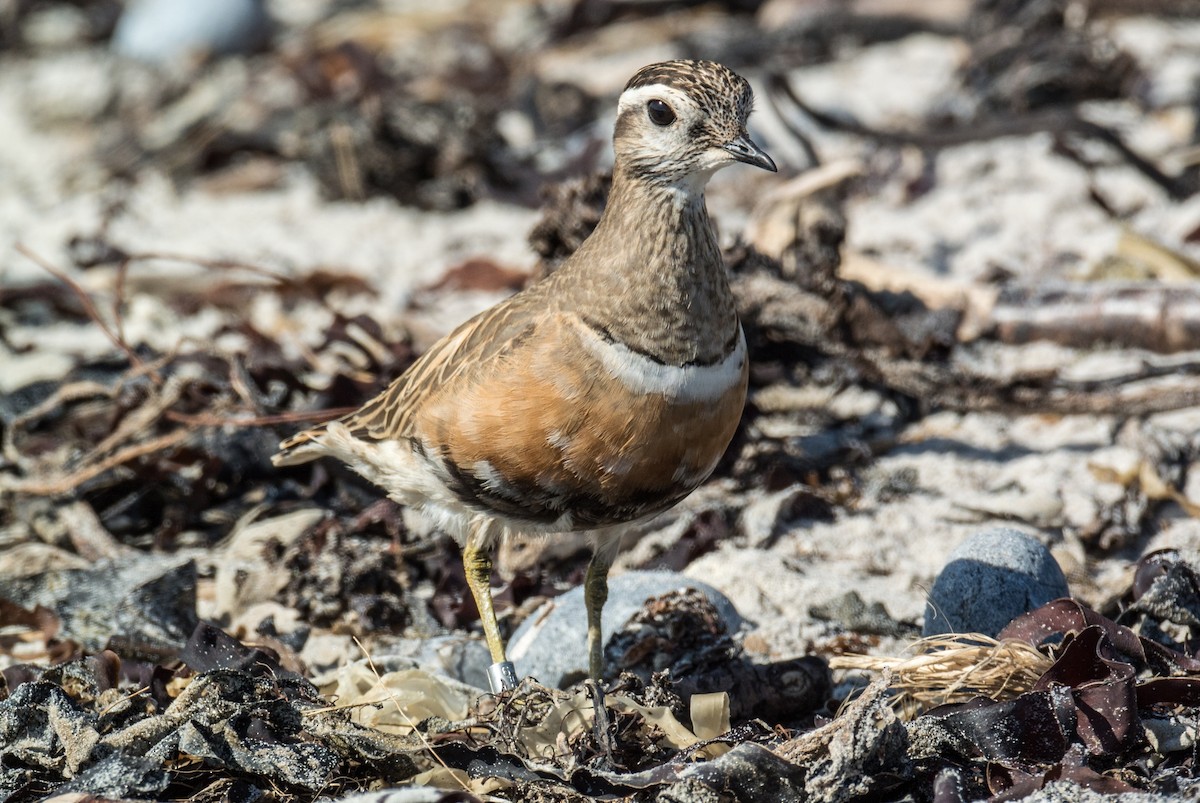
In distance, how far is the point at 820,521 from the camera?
17.4 ft

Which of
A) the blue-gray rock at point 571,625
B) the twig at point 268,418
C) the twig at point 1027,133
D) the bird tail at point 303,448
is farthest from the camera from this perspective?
the twig at point 1027,133

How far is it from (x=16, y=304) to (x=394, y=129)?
257 cm

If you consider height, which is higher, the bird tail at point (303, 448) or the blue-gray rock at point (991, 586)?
the bird tail at point (303, 448)

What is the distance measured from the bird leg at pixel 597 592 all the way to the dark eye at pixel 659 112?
1284 millimetres

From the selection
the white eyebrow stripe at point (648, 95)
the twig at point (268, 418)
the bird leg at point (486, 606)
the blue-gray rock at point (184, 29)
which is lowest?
the bird leg at point (486, 606)

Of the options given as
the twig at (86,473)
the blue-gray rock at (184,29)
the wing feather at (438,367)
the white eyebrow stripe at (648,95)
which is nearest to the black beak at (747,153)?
the white eyebrow stripe at (648,95)

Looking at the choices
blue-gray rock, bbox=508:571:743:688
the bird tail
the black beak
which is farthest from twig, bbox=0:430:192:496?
the black beak

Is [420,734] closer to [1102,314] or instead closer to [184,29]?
[1102,314]

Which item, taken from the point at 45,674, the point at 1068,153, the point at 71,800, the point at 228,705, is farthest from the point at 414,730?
the point at 1068,153

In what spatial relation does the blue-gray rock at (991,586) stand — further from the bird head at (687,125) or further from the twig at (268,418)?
the twig at (268,418)

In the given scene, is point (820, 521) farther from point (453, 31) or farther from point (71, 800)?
point (453, 31)

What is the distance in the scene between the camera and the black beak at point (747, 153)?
3.84 meters

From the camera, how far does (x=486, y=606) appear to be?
13.9 ft

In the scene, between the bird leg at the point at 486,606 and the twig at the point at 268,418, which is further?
the twig at the point at 268,418
